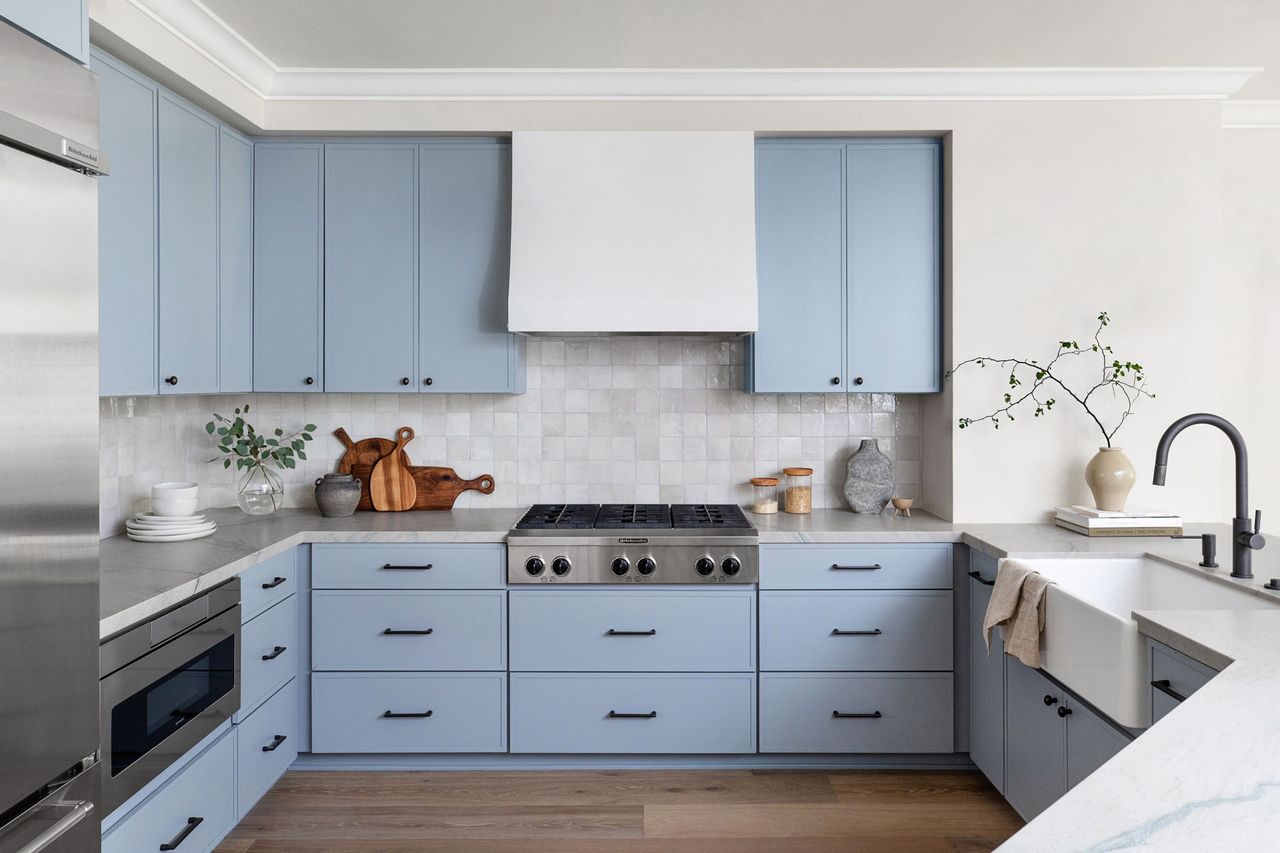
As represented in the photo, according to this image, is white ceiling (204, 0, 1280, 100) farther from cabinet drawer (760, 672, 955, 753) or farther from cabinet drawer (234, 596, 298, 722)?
cabinet drawer (760, 672, 955, 753)

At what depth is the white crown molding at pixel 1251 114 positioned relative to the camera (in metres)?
3.62

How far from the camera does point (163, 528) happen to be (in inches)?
113

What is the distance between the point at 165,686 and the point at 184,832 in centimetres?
42

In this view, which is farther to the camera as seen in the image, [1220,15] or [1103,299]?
[1103,299]

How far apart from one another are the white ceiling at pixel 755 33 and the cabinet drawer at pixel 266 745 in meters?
2.20

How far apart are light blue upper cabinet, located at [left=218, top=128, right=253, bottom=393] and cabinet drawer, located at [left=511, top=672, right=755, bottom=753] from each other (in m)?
1.54

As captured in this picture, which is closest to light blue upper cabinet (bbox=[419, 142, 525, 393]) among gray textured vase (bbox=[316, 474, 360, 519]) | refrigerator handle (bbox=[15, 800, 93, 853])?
gray textured vase (bbox=[316, 474, 360, 519])

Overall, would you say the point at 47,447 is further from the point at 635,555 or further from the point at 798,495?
the point at 798,495

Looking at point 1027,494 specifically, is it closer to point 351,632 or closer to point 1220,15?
point 1220,15

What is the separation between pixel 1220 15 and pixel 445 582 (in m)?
3.14

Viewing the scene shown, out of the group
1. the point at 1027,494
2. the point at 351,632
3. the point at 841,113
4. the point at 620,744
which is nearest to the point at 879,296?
the point at 841,113

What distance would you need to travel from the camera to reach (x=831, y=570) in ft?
10.5

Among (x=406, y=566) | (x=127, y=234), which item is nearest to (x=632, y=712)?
→ (x=406, y=566)

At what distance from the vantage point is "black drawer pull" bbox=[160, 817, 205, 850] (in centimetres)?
225
